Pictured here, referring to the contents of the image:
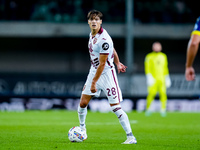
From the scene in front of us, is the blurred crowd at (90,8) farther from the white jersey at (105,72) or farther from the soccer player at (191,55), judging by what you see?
the soccer player at (191,55)

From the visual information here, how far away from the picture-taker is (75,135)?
7938mm

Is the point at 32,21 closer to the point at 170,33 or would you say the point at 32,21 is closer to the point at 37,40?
the point at 37,40

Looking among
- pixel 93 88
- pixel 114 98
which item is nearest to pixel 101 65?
pixel 93 88

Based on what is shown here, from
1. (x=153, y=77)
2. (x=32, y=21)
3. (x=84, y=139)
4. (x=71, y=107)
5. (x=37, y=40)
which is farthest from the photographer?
(x=37, y=40)

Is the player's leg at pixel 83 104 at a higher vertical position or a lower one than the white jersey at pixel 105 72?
lower

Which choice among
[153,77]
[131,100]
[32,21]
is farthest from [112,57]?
[32,21]

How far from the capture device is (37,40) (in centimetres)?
2720

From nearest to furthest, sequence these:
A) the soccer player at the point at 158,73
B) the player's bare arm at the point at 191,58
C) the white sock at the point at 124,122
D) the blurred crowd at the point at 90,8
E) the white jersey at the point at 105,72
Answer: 1. the player's bare arm at the point at 191,58
2. the white jersey at the point at 105,72
3. the white sock at the point at 124,122
4. the soccer player at the point at 158,73
5. the blurred crowd at the point at 90,8

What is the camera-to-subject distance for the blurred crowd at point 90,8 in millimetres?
25031

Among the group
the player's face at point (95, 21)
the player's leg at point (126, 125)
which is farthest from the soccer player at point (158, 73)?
the player's face at point (95, 21)

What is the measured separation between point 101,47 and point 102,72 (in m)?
0.60

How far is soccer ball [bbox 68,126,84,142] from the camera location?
26.0 ft

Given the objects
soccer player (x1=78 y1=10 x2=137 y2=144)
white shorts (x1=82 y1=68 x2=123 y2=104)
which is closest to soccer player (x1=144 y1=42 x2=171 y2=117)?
soccer player (x1=78 y1=10 x2=137 y2=144)

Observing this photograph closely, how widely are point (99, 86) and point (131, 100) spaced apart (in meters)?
12.3
